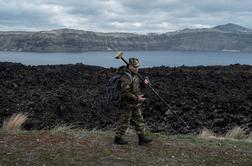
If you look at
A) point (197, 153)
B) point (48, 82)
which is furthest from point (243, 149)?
point (48, 82)

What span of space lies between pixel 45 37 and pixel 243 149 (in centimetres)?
17796

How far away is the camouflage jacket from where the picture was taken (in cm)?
1054

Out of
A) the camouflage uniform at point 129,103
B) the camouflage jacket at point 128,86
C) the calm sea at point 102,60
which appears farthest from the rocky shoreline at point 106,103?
the calm sea at point 102,60

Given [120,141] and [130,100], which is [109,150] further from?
[130,100]

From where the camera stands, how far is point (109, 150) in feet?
34.5

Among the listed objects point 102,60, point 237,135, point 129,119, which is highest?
point 129,119

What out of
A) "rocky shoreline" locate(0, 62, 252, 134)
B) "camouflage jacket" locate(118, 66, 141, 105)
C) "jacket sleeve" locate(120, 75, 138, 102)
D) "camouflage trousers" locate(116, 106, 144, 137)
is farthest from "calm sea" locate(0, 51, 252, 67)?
"jacket sleeve" locate(120, 75, 138, 102)

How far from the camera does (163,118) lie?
18.8 m

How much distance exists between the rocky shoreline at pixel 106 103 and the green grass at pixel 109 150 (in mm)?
4681

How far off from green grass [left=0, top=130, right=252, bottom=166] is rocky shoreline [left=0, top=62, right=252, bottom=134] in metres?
4.68

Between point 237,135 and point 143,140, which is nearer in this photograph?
point 143,140

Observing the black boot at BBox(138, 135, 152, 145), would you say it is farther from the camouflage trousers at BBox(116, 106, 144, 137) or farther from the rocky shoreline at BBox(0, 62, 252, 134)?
the rocky shoreline at BBox(0, 62, 252, 134)

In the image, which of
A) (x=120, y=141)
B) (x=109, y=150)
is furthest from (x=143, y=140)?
(x=109, y=150)

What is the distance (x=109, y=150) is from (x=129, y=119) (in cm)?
75
